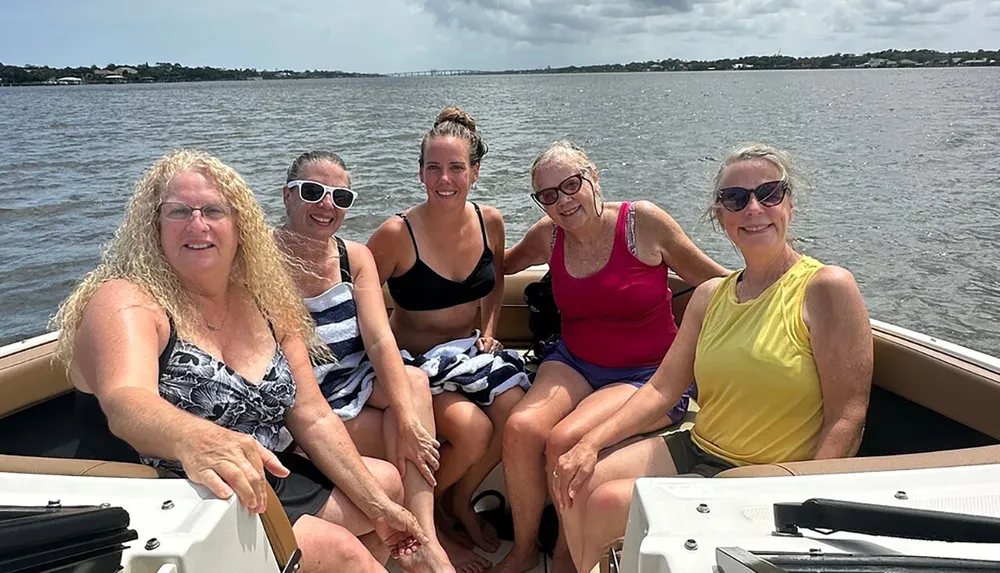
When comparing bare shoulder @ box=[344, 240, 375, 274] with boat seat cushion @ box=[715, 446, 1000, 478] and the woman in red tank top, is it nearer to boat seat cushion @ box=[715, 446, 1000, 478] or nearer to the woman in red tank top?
the woman in red tank top

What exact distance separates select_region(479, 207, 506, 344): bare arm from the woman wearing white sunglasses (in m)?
0.55

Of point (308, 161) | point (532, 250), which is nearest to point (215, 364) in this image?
point (308, 161)

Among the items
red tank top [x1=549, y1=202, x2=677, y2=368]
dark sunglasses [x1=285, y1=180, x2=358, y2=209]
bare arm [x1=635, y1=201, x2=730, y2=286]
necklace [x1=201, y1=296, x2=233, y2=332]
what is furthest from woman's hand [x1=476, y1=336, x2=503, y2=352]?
necklace [x1=201, y1=296, x2=233, y2=332]

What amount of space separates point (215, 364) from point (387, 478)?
0.54 m

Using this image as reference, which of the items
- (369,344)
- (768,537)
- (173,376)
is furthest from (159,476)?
(768,537)

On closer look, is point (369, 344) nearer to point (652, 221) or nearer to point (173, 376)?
point (173, 376)

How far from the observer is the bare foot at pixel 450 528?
2.44 meters

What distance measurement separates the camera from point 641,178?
12.7 m

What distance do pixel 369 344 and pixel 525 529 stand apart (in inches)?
29.1

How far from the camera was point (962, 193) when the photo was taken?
1185 cm

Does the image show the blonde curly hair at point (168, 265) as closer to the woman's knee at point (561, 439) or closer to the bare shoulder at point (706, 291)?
the woman's knee at point (561, 439)

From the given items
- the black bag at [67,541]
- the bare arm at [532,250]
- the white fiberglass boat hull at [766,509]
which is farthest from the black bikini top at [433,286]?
the black bag at [67,541]

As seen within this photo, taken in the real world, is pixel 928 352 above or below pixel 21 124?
above

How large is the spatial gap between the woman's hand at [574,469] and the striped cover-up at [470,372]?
18.4 inches
